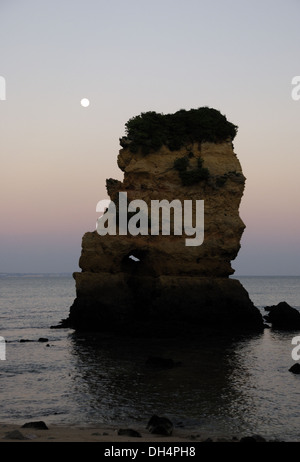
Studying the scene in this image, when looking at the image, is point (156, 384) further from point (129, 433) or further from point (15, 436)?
point (15, 436)

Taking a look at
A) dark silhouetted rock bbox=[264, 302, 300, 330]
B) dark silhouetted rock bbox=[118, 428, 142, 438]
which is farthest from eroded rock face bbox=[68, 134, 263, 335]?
dark silhouetted rock bbox=[118, 428, 142, 438]

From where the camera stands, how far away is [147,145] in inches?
1694

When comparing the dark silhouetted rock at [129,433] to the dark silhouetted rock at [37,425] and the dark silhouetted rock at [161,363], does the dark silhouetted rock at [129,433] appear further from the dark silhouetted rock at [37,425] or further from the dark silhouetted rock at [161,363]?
the dark silhouetted rock at [161,363]

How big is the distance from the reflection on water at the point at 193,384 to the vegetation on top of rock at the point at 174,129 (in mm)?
17309

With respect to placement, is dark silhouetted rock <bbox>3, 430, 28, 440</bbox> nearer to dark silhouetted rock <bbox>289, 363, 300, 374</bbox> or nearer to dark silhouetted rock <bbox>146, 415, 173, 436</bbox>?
dark silhouetted rock <bbox>146, 415, 173, 436</bbox>


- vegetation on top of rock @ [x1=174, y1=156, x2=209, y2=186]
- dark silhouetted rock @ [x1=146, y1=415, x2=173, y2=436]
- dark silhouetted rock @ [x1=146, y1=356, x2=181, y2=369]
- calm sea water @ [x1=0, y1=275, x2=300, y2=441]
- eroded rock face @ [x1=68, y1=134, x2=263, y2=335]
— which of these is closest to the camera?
dark silhouetted rock @ [x1=146, y1=415, x2=173, y2=436]

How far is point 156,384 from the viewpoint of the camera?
74.0 feet

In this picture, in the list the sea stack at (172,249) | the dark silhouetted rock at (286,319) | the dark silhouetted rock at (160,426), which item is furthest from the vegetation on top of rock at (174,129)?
the dark silhouetted rock at (160,426)

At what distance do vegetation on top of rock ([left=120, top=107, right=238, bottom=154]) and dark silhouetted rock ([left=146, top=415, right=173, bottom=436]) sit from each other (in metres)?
29.8

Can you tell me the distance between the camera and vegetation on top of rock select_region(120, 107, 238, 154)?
1695 inches

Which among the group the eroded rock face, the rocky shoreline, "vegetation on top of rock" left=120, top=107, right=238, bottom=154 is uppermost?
"vegetation on top of rock" left=120, top=107, right=238, bottom=154

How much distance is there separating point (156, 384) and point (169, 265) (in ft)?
60.1

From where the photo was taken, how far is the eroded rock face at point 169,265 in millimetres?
38812
